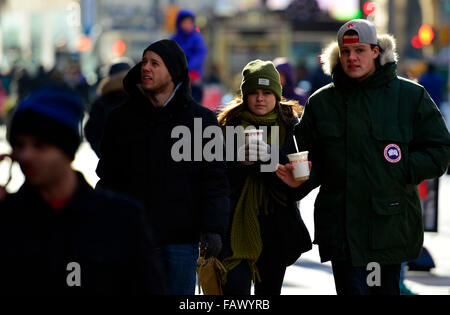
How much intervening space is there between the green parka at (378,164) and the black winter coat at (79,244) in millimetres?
2456

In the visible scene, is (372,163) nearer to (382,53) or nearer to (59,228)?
(382,53)

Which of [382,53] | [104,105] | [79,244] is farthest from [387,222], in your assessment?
[104,105]

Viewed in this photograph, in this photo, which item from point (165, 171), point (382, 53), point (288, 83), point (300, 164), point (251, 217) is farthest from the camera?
point (288, 83)

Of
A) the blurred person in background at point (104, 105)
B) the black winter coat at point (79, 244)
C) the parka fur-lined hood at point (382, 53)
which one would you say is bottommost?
the black winter coat at point (79, 244)

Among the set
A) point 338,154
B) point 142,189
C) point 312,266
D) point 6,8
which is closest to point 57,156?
point 142,189

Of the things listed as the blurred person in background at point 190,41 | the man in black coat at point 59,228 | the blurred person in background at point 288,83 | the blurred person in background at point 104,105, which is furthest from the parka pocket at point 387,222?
the blurred person in background at point 190,41

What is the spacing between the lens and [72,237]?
145 inches

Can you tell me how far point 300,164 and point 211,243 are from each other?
2.07 feet

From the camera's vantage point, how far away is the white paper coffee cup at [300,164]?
592 cm

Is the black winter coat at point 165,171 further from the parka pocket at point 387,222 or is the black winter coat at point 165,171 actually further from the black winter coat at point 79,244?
the black winter coat at point 79,244

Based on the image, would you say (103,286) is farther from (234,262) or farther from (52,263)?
(234,262)

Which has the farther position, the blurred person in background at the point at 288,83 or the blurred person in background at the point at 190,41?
the blurred person in background at the point at 190,41

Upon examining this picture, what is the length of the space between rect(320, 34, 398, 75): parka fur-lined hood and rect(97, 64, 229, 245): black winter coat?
790mm

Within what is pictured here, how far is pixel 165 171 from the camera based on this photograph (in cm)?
568
